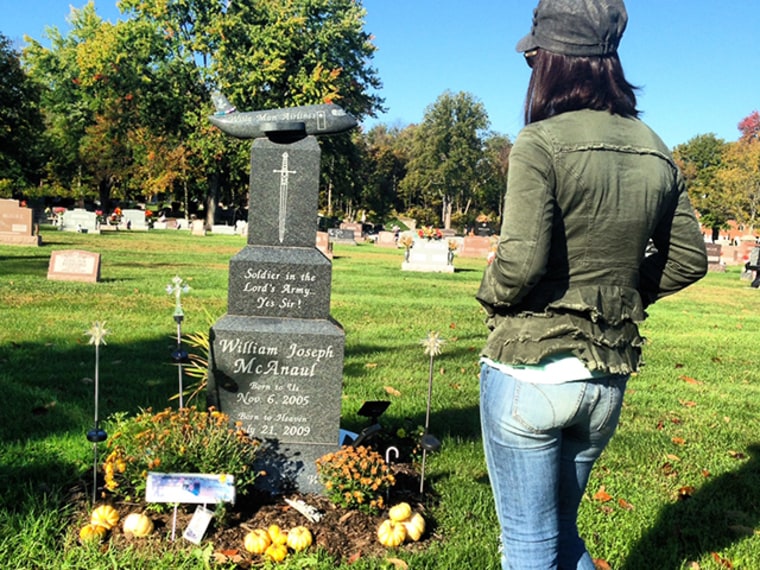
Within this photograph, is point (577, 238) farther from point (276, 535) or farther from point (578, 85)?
point (276, 535)

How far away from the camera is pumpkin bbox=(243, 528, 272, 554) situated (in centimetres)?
343

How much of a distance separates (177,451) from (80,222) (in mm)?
32353

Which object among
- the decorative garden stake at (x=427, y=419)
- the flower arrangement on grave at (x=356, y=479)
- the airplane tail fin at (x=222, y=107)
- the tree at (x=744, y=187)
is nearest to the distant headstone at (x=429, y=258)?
the airplane tail fin at (x=222, y=107)

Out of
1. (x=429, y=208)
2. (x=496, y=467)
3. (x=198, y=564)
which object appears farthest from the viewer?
(x=429, y=208)

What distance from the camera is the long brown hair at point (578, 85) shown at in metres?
2.05

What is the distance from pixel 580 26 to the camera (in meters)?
2.02

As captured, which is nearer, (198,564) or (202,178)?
(198,564)

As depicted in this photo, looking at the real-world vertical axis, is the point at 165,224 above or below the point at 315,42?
below

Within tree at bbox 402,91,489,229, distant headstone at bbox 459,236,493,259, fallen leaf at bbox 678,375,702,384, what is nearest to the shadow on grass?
fallen leaf at bbox 678,375,702,384

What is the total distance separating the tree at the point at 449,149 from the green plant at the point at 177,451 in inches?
2931

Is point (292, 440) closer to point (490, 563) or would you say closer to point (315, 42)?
point (490, 563)

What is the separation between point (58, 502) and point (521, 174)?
10.8 ft

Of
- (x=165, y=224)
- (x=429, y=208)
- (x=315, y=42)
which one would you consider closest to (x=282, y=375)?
(x=315, y=42)

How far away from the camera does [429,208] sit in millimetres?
85625
